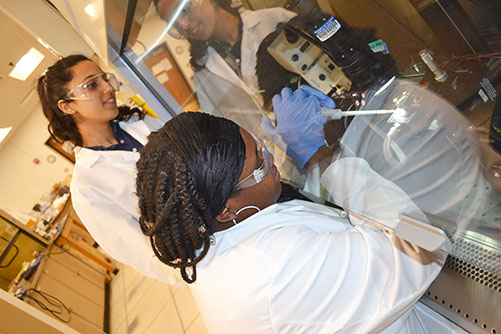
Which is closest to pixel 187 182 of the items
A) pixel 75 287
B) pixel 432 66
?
pixel 432 66

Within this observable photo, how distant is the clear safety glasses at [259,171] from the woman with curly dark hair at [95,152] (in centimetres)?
86

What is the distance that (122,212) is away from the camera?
150 centimetres

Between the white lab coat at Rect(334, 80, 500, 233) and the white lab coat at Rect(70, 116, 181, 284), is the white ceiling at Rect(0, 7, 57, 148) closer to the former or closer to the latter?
the white lab coat at Rect(70, 116, 181, 284)

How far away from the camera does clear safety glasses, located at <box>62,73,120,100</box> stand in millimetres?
1493

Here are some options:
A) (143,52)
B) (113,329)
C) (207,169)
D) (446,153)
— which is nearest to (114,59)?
(143,52)

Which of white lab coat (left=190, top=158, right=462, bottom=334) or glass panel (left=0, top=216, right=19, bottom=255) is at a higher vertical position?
glass panel (left=0, top=216, right=19, bottom=255)

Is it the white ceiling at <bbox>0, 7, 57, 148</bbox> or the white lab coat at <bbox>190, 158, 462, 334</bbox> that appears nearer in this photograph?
the white lab coat at <bbox>190, 158, 462, 334</bbox>

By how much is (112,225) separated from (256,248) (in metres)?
1.03

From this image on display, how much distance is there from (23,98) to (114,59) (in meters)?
3.37

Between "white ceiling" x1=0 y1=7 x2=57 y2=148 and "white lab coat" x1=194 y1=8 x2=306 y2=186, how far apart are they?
2.46 metres

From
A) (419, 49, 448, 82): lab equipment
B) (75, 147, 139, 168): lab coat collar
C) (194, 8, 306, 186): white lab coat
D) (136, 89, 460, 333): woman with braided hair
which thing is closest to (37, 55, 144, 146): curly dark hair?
(75, 147, 139, 168): lab coat collar

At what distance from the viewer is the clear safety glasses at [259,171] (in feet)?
2.72

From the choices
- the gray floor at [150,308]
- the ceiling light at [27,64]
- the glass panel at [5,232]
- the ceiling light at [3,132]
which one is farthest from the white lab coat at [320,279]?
the ceiling light at [3,132]

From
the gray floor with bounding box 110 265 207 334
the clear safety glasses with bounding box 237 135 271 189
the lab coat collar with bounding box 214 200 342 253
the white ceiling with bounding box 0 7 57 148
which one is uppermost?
the white ceiling with bounding box 0 7 57 148
